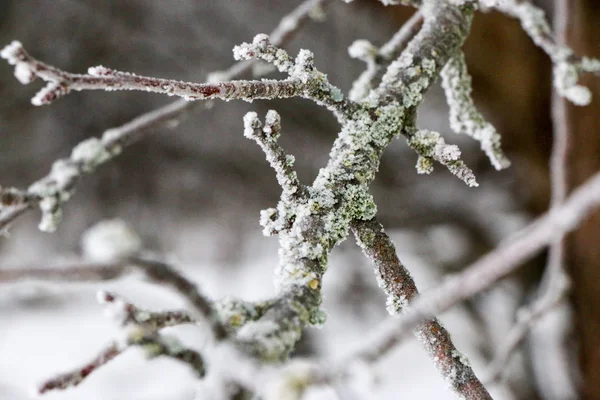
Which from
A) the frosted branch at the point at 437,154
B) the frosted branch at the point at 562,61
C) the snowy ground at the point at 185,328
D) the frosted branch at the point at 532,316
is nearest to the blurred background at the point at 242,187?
the snowy ground at the point at 185,328

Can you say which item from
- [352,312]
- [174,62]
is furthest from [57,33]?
[352,312]

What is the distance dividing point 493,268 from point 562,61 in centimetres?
31

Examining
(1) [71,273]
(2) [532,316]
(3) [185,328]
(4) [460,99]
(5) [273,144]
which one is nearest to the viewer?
(1) [71,273]

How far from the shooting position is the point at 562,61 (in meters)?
0.39

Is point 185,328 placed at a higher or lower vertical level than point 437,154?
higher

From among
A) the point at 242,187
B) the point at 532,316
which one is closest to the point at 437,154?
the point at 532,316

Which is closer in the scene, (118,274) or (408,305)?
(118,274)

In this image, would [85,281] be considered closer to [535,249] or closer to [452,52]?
[535,249]

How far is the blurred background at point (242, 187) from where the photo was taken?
2.96ft

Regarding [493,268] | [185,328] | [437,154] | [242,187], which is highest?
[242,187]

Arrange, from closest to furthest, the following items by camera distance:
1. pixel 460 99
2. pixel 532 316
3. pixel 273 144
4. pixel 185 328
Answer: pixel 273 144, pixel 460 99, pixel 532 316, pixel 185 328

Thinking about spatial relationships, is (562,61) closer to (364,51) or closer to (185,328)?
(364,51)

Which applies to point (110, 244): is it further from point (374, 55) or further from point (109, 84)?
point (374, 55)

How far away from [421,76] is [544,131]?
0.72 m
